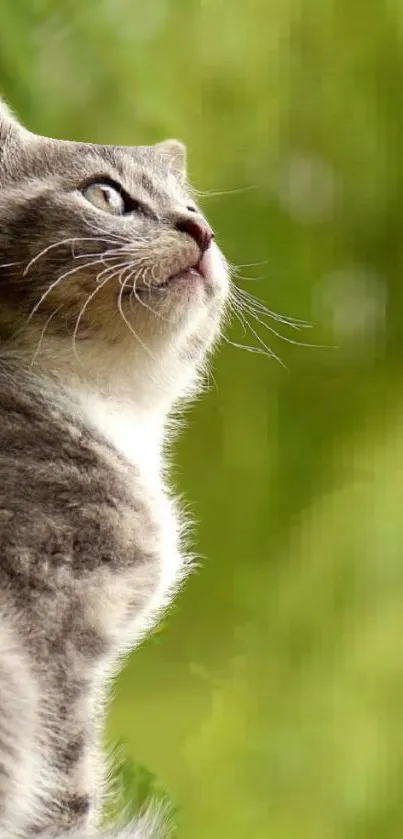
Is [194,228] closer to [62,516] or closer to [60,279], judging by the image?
[60,279]

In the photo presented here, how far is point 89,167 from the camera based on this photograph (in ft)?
2.86

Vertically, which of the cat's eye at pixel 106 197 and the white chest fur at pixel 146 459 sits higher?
the cat's eye at pixel 106 197

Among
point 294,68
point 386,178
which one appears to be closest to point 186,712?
point 386,178

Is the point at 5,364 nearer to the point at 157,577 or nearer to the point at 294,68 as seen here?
the point at 157,577

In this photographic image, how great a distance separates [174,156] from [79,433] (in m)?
0.38

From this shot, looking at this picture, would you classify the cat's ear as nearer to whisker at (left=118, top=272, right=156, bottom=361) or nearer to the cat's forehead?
the cat's forehead

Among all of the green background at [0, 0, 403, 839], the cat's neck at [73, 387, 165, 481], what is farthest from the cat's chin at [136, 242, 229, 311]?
the green background at [0, 0, 403, 839]

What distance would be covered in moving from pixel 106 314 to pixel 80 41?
684 mm

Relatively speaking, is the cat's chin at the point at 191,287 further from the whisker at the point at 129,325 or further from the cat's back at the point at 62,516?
the cat's back at the point at 62,516

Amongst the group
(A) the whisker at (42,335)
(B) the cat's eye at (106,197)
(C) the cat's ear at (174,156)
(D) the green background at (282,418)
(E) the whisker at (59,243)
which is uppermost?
(B) the cat's eye at (106,197)

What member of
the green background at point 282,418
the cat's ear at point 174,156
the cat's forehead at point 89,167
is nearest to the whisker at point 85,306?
the cat's forehead at point 89,167

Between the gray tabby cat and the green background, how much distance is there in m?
0.46

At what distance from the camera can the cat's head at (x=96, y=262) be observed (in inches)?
31.2

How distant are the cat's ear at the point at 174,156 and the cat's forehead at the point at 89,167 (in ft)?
0.24
